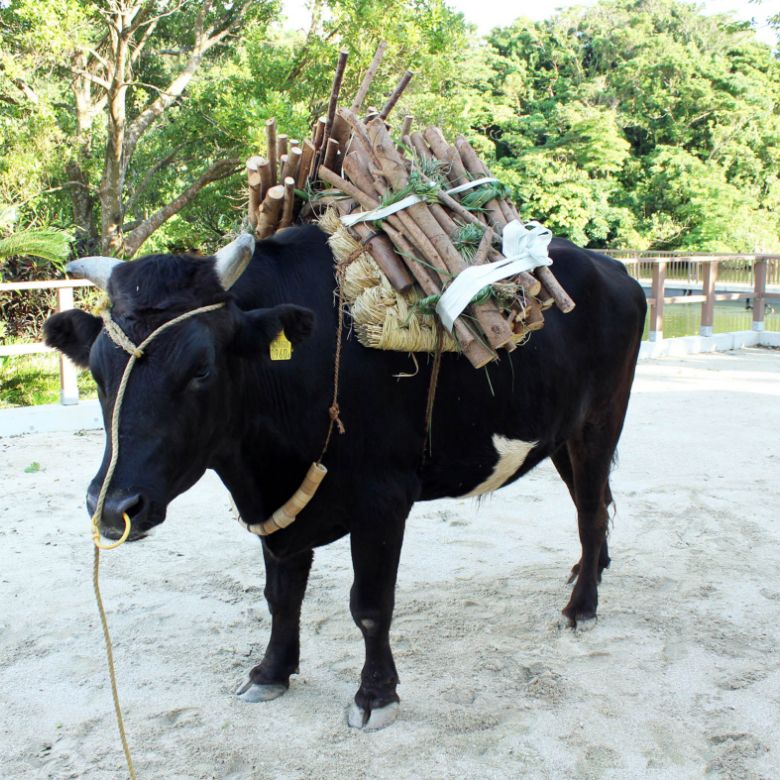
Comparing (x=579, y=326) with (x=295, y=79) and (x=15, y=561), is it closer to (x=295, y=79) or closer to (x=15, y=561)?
(x=15, y=561)

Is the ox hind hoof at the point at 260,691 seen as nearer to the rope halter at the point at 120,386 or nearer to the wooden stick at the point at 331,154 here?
the rope halter at the point at 120,386

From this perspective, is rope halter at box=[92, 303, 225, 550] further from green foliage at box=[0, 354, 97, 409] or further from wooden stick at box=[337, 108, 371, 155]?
green foliage at box=[0, 354, 97, 409]

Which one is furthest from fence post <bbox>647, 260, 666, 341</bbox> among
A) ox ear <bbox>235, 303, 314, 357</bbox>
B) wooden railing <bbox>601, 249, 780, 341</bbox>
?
ox ear <bbox>235, 303, 314, 357</bbox>

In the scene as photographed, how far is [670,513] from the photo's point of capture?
5.76 meters

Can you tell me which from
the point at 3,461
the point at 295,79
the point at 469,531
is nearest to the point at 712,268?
the point at 295,79

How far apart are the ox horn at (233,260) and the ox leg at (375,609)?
3.36ft

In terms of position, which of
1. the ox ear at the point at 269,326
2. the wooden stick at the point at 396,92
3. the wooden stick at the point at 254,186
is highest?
the wooden stick at the point at 396,92

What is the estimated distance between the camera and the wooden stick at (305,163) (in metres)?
3.63

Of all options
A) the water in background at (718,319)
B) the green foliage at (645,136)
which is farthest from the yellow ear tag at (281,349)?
the green foliage at (645,136)

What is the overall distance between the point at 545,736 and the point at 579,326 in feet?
5.95

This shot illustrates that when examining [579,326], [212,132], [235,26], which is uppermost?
[235,26]

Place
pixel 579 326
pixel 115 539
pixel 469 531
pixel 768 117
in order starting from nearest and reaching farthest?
pixel 115 539 < pixel 579 326 < pixel 469 531 < pixel 768 117

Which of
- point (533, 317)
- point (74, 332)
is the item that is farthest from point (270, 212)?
point (533, 317)

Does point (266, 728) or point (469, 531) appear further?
point (469, 531)
